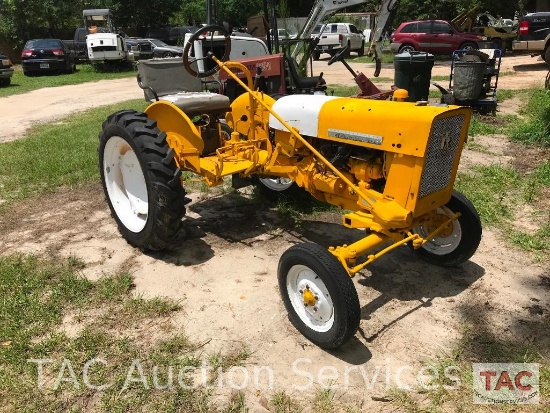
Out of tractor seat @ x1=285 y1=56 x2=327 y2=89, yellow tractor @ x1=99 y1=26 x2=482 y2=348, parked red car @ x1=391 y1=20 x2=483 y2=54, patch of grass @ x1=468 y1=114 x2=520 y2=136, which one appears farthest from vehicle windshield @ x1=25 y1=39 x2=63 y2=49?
yellow tractor @ x1=99 y1=26 x2=482 y2=348

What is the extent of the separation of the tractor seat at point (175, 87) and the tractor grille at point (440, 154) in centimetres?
223

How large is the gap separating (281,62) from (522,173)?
3666mm

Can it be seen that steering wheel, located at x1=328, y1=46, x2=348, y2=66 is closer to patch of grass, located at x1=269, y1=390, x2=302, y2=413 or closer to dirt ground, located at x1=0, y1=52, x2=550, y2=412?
dirt ground, located at x1=0, y1=52, x2=550, y2=412

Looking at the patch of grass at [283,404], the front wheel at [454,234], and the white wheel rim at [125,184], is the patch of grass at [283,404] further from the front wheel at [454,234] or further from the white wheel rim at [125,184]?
the white wheel rim at [125,184]

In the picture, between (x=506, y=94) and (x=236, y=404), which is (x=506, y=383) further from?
(x=506, y=94)

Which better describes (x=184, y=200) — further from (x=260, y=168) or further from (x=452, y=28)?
(x=452, y=28)

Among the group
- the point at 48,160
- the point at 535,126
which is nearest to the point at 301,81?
the point at 535,126

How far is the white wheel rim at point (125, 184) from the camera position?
13.8ft

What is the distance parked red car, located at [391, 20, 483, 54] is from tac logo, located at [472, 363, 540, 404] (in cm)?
1774

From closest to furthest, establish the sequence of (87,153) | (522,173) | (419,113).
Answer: (419,113) < (522,173) < (87,153)

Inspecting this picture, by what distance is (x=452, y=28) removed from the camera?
1873cm

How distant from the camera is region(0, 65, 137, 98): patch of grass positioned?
15610 mm

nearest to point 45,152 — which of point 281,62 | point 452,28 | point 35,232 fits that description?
point 35,232

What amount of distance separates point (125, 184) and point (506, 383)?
11.2ft
